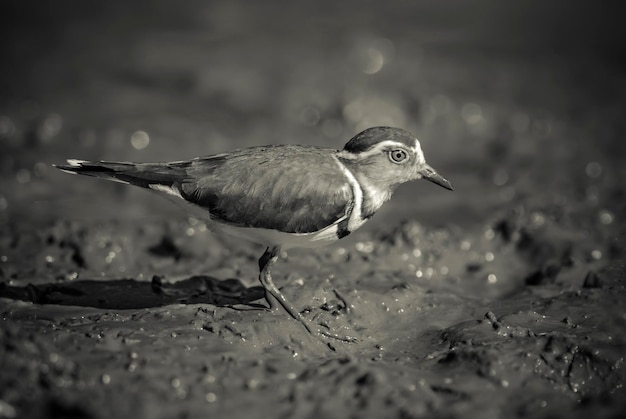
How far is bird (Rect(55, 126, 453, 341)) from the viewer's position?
6.98 m

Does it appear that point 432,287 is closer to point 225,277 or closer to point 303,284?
point 303,284

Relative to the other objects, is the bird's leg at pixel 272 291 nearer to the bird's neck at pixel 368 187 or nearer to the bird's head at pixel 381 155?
the bird's neck at pixel 368 187

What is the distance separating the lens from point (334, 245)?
9.20 m

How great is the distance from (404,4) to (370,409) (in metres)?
13.1

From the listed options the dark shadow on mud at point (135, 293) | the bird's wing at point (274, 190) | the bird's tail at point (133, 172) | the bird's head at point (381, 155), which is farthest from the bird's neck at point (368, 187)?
the bird's tail at point (133, 172)

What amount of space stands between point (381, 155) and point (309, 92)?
6.63 metres

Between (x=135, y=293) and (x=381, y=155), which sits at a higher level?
(x=381, y=155)

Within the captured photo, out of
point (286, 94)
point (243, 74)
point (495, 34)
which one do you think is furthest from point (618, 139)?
point (243, 74)

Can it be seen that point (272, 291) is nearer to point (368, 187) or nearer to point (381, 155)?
point (368, 187)

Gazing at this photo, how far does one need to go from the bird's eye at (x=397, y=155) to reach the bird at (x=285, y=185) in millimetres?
10

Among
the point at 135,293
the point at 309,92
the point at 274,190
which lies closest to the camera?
the point at 274,190

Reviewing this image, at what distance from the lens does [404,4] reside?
17.0m

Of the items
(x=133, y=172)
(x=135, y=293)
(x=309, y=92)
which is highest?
(x=309, y=92)

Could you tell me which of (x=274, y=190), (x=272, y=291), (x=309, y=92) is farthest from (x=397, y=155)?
(x=309, y=92)
